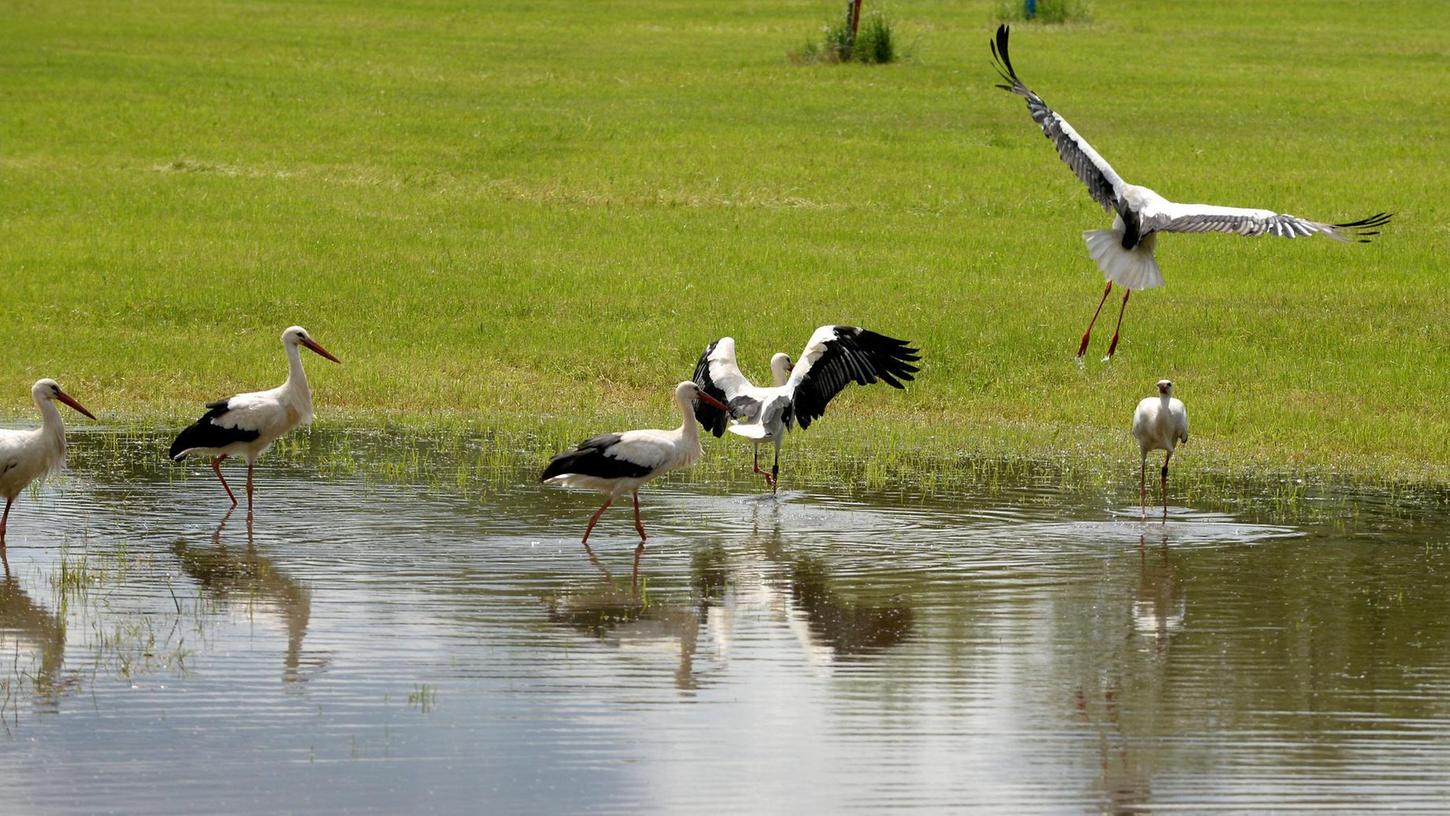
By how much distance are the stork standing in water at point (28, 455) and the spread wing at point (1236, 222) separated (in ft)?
29.3

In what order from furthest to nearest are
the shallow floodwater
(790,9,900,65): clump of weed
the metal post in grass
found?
1. the metal post in grass
2. (790,9,900,65): clump of weed
3. the shallow floodwater

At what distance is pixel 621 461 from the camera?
12.2 metres

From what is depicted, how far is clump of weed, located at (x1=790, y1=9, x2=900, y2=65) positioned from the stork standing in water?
113 feet

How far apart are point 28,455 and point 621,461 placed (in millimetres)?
3448

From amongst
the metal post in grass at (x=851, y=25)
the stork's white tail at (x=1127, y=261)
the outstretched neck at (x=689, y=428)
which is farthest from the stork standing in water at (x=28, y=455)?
the metal post in grass at (x=851, y=25)

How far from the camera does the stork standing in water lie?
1178 cm

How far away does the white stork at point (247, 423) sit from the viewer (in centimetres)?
1362

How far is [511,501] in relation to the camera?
13.3m

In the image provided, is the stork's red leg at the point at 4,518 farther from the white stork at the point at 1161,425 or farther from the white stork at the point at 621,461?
the white stork at the point at 1161,425

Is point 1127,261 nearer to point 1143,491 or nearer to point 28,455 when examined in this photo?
point 1143,491

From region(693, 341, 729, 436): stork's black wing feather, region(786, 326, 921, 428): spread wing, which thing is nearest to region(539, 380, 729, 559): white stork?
region(693, 341, 729, 436): stork's black wing feather

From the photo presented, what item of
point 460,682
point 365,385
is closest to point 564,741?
point 460,682

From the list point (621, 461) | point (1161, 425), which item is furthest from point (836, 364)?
point (621, 461)

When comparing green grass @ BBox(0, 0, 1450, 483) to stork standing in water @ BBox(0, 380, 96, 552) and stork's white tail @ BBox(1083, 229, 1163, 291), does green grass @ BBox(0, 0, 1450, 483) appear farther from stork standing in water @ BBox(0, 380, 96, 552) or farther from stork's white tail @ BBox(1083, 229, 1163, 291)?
stork standing in water @ BBox(0, 380, 96, 552)
